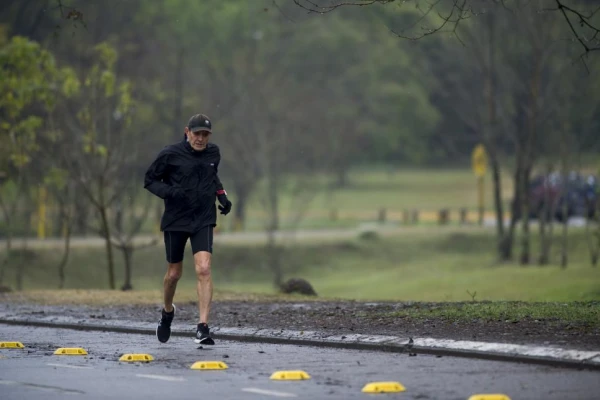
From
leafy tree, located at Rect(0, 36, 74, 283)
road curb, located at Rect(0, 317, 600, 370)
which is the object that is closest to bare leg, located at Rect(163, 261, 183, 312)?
road curb, located at Rect(0, 317, 600, 370)

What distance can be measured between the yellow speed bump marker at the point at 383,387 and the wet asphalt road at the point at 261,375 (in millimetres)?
66

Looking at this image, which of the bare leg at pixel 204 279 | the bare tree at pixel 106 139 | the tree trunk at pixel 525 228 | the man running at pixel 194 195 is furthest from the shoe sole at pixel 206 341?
the tree trunk at pixel 525 228

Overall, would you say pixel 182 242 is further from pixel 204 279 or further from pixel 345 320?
pixel 345 320

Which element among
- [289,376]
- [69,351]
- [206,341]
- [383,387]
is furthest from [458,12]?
[383,387]

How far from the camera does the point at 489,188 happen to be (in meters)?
82.6

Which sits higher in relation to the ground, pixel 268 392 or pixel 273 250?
pixel 273 250

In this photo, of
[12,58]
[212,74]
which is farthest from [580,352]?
[212,74]

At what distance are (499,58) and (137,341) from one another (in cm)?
3267

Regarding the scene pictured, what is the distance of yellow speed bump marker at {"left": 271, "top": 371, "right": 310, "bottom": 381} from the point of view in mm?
10086

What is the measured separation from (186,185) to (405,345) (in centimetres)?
257

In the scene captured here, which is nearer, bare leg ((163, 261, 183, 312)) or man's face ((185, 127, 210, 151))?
man's face ((185, 127, 210, 151))

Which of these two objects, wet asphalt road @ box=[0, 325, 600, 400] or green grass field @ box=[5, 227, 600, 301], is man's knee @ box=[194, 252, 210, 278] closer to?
wet asphalt road @ box=[0, 325, 600, 400]

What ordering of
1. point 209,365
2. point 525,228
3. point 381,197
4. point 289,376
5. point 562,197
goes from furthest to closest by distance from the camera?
1. point 381,197
2. point 562,197
3. point 525,228
4. point 209,365
5. point 289,376

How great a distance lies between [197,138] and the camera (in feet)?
41.8
